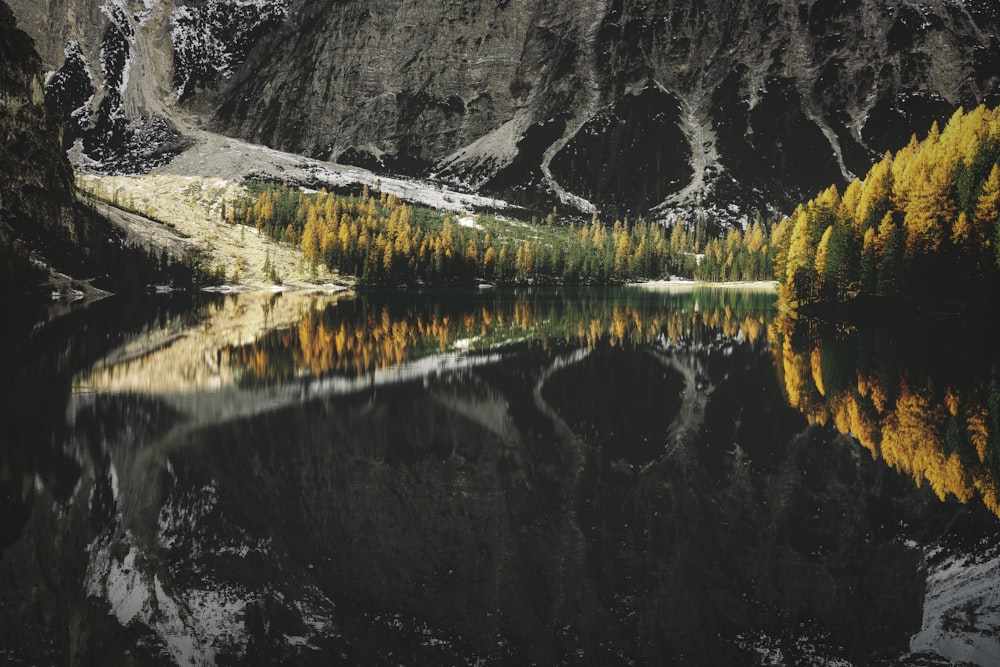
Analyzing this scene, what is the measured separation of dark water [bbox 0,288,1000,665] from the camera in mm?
11422

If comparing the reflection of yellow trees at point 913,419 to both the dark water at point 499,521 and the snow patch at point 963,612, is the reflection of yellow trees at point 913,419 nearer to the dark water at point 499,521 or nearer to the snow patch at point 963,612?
the dark water at point 499,521

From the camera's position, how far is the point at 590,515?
52.9 feet

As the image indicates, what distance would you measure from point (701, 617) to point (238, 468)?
12.3m

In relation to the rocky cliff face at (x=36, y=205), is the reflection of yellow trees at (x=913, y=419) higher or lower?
lower

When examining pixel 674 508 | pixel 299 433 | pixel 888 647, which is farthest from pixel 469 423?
pixel 888 647

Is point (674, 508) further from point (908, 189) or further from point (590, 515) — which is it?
point (908, 189)

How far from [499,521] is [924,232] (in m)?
61.5

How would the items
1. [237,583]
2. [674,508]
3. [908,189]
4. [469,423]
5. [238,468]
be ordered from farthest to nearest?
[908,189]
[469,423]
[238,468]
[674,508]
[237,583]

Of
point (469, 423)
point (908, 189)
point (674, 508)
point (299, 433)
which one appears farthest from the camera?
point (908, 189)

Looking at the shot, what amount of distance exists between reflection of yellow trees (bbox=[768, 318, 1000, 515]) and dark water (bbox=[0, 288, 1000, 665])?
0.13 meters

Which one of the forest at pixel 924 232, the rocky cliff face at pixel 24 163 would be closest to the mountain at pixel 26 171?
the rocky cliff face at pixel 24 163

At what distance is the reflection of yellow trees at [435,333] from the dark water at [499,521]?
19.1 feet

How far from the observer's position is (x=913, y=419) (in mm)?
24234

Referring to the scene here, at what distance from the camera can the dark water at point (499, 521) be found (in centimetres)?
1142
